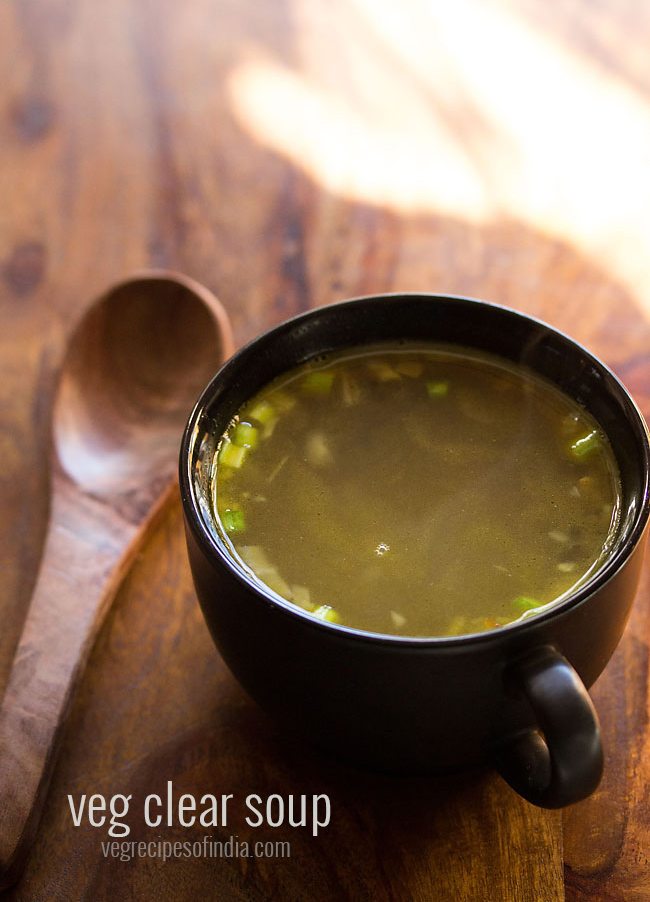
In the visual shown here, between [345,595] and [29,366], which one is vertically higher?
[345,595]

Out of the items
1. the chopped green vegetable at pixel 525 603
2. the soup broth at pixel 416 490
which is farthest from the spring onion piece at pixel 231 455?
the chopped green vegetable at pixel 525 603

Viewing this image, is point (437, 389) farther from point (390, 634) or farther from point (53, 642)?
point (53, 642)

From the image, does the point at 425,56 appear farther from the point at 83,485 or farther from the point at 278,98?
the point at 83,485

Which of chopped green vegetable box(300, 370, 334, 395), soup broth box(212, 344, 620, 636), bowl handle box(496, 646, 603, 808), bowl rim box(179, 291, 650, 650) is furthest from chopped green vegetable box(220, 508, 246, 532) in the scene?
bowl handle box(496, 646, 603, 808)

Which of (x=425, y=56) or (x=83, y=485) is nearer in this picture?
(x=83, y=485)

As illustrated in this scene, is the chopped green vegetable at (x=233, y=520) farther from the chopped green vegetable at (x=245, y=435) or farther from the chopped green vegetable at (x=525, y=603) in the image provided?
the chopped green vegetable at (x=525, y=603)

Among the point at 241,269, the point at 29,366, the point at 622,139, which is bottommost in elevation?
the point at 29,366

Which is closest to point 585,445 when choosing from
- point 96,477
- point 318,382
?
point 318,382

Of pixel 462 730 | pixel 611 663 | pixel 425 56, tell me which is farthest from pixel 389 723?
pixel 425 56
